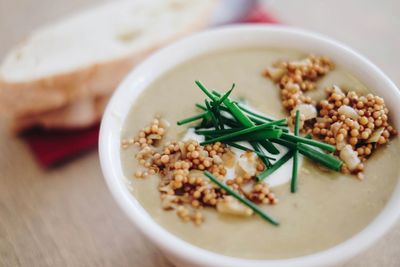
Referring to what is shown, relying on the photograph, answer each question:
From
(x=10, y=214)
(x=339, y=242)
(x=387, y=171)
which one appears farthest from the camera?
(x=10, y=214)

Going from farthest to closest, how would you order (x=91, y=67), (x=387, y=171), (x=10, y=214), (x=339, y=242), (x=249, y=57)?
1. (x=91, y=67)
2. (x=10, y=214)
3. (x=249, y=57)
4. (x=387, y=171)
5. (x=339, y=242)

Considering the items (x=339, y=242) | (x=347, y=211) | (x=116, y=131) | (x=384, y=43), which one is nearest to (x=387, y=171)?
(x=347, y=211)

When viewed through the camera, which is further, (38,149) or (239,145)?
(38,149)

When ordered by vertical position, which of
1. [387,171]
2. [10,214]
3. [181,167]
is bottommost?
[10,214]

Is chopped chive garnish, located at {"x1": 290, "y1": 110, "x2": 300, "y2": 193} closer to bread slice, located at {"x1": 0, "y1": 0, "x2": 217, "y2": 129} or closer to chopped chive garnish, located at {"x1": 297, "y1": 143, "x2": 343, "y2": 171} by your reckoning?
chopped chive garnish, located at {"x1": 297, "y1": 143, "x2": 343, "y2": 171}

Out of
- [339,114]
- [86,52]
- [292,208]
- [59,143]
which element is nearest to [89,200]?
[59,143]

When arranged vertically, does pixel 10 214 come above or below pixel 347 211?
below

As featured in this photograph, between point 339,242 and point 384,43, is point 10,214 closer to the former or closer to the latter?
point 339,242
